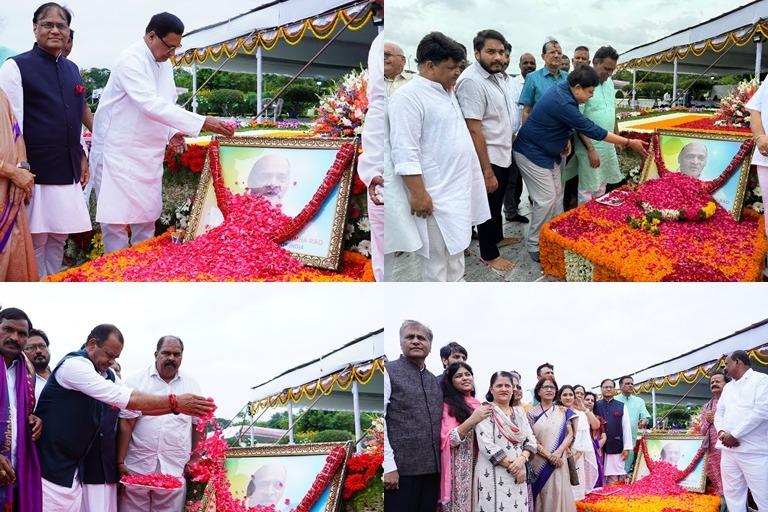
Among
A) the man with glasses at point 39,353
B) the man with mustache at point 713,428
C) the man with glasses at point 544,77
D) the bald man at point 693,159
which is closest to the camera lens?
the man with glasses at point 39,353

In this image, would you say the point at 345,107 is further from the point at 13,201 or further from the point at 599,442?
the point at 599,442

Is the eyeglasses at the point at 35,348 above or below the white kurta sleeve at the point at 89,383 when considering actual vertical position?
above

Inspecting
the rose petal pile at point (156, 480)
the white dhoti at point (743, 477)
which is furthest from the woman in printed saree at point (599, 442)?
the rose petal pile at point (156, 480)

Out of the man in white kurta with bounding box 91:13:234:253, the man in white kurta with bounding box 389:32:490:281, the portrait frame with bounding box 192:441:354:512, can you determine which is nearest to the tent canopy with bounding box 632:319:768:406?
the man in white kurta with bounding box 389:32:490:281

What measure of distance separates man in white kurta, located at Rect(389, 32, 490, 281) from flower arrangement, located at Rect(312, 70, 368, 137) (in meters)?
0.32

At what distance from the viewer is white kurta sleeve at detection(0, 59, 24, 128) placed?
298 cm

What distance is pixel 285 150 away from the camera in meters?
3.33

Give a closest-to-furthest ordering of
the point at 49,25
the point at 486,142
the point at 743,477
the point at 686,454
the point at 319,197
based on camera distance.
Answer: the point at 49,25
the point at 319,197
the point at 486,142
the point at 743,477
the point at 686,454

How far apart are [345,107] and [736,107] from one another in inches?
74.4

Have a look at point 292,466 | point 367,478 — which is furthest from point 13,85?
point 367,478

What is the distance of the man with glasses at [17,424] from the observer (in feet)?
9.57

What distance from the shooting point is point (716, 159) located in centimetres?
359

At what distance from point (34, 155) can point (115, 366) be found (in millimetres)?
964

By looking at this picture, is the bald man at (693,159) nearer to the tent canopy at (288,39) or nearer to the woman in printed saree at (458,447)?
the woman in printed saree at (458,447)
